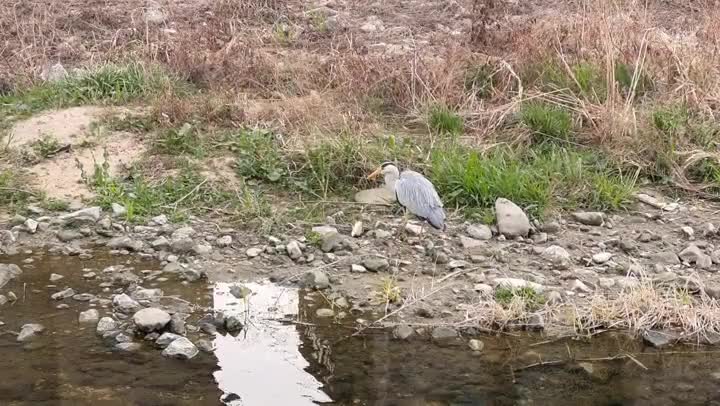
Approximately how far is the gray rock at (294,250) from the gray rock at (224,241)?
335 mm

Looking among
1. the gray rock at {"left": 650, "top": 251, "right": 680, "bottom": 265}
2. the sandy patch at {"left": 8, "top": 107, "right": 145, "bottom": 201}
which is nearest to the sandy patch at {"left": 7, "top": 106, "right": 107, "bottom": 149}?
the sandy patch at {"left": 8, "top": 107, "right": 145, "bottom": 201}

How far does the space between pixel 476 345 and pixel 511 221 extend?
1222 mm

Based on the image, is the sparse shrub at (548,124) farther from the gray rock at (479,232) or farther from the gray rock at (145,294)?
the gray rock at (145,294)

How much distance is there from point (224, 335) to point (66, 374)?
702mm

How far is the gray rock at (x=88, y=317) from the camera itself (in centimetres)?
410

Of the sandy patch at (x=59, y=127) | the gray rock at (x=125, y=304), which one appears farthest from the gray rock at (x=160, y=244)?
the sandy patch at (x=59, y=127)

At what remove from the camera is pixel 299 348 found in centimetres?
396

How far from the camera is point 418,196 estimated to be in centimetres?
492

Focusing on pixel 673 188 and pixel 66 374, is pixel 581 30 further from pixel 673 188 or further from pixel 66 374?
pixel 66 374

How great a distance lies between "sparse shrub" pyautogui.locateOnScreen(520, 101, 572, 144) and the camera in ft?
19.8

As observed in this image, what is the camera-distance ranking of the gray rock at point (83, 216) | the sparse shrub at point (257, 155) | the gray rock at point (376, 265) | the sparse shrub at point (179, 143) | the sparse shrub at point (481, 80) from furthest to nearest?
1. the sparse shrub at point (481, 80)
2. the sparse shrub at point (179, 143)
3. the sparse shrub at point (257, 155)
4. the gray rock at point (83, 216)
5. the gray rock at point (376, 265)

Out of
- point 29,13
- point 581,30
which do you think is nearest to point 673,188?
point 581,30

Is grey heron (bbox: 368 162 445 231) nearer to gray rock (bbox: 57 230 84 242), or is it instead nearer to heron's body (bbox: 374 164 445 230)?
heron's body (bbox: 374 164 445 230)

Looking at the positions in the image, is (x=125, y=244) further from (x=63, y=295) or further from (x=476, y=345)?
(x=476, y=345)
